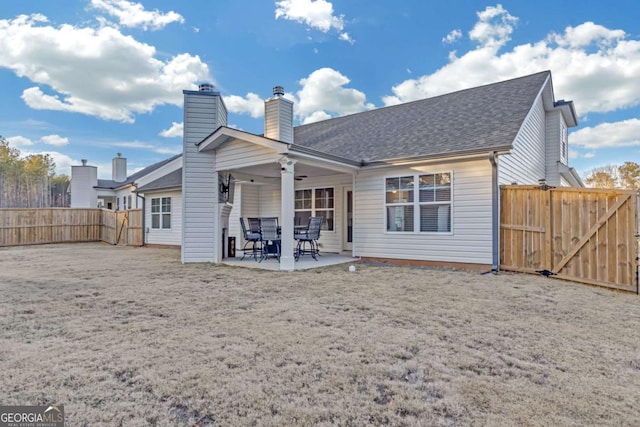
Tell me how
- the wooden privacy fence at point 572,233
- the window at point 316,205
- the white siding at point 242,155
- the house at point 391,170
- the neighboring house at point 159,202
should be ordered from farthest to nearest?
the neighboring house at point 159,202 < the window at point 316,205 < the white siding at point 242,155 < the house at point 391,170 < the wooden privacy fence at point 572,233

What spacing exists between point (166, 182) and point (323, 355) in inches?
525

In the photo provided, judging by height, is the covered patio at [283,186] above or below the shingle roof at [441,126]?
below

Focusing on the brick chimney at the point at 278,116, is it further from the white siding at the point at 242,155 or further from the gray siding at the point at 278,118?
the white siding at the point at 242,155

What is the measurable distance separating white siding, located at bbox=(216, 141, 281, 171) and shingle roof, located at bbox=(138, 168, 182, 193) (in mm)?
5090

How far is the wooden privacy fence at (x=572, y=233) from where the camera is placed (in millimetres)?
5566

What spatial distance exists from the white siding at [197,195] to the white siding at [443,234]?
152 inches

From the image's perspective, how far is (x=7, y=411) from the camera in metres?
1.97

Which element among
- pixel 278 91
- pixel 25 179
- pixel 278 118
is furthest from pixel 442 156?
pixel 25 179

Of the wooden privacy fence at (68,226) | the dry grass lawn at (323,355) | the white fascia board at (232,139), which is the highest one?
the white fascia board at (232,139)

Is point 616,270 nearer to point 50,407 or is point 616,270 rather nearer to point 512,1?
point 50,407

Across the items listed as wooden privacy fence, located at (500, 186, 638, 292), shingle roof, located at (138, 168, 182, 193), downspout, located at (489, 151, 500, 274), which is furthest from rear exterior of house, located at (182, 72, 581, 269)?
shingle roof, located at (138, 168, 182, 193)

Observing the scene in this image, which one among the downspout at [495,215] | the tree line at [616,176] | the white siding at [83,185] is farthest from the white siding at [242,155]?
the tree line at [616,176]

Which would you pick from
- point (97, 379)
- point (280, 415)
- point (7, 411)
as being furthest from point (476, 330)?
point (7, 411)

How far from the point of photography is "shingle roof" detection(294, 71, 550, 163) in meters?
7.66
